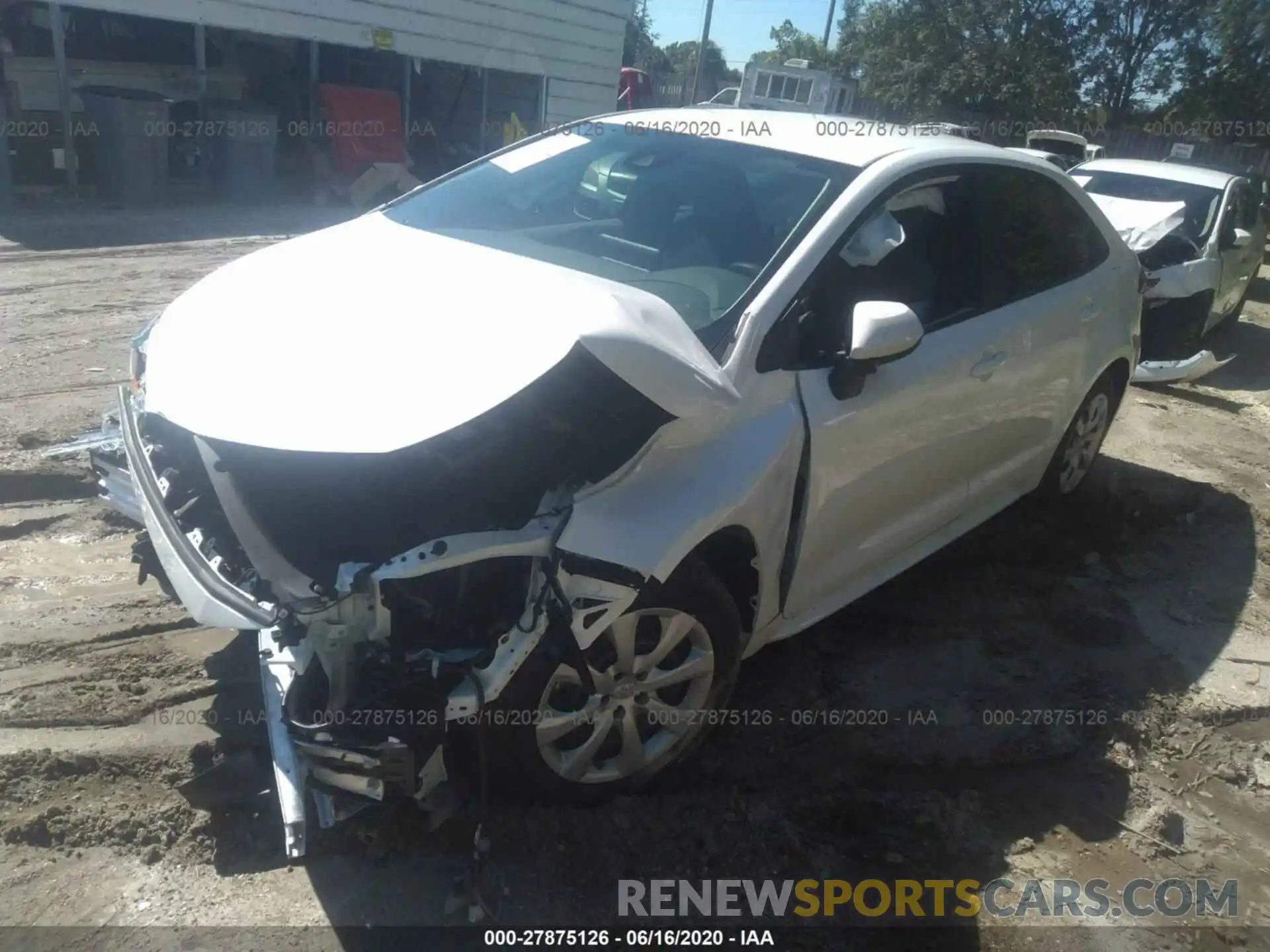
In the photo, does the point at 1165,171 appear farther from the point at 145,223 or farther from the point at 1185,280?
the point at 145,223

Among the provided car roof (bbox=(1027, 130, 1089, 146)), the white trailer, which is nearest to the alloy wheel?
car roof (bbox=(1027, 130, 1089, 146))

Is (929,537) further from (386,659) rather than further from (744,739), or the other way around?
(386,659)

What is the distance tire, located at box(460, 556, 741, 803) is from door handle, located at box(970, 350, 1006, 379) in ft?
4.99

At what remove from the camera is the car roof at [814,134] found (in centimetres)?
369

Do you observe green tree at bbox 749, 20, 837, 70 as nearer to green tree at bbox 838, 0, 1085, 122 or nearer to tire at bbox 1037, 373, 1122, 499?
green tree at bbox 838, 0, 1085, 122

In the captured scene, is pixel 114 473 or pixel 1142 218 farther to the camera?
pixel 1142 218

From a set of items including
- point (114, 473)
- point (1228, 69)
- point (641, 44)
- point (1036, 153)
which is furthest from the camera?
point (641, 44)

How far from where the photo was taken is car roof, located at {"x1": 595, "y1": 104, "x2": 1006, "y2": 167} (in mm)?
3693

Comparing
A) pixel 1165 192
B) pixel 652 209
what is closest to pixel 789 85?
pixel 1165 192

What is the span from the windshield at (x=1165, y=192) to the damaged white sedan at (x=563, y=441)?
6.87 metres

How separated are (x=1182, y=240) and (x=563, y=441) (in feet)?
27.5

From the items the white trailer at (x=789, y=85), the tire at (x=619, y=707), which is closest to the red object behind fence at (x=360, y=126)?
the white trailer at (x=789, y=85)

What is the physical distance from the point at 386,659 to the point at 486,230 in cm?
188

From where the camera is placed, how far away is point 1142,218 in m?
9.58
